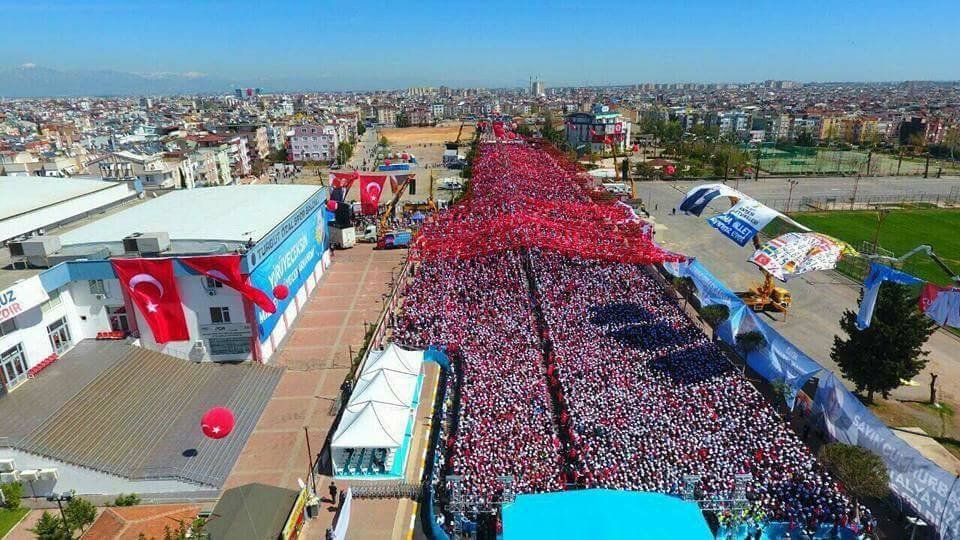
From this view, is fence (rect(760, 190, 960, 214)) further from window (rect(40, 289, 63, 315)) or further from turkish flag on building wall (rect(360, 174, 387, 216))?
window (rect(40, 289, 63, 315))

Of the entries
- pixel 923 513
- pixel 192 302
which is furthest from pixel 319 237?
pixel 923 513

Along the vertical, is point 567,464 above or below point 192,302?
below

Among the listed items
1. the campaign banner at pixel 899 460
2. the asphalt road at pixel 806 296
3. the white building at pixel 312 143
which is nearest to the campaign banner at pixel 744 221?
the asphalt road at pixel 806 296

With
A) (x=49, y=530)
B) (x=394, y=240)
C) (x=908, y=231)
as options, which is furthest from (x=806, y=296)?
(x=49, y=530)

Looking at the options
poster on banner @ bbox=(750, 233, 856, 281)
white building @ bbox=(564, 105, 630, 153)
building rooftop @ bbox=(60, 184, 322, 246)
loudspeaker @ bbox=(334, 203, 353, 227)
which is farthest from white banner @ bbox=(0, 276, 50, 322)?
white building @ bbox=(564, 105, 630, 153)

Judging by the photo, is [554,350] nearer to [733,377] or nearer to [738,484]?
[733,377]

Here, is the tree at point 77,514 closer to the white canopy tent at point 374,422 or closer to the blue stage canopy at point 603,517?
the white canopy tent at point 374,422

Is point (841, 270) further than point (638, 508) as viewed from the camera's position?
Yes
